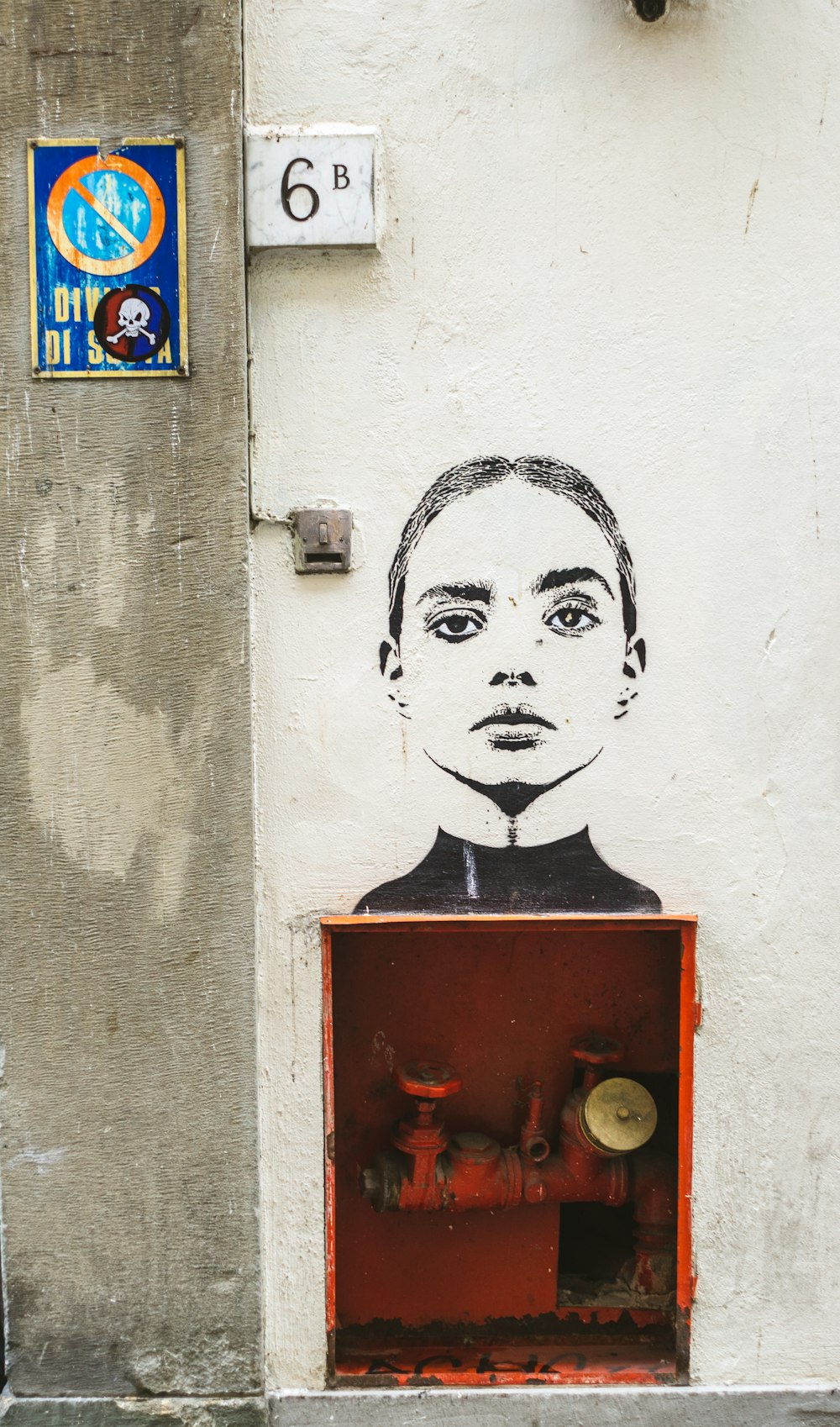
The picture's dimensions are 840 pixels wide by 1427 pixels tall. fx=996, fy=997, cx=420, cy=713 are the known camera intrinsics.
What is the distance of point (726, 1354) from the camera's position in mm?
2852

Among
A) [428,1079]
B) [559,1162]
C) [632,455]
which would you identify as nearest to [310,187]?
[632,455]

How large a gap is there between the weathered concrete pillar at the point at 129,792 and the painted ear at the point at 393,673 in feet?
1.28

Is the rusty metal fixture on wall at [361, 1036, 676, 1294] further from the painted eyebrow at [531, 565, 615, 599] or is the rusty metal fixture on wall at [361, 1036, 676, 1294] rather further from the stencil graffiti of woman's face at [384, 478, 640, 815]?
the painted eyebrow at [531, 565, 615, 599]

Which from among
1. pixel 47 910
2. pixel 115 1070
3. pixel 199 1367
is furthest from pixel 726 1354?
pixel 47 910

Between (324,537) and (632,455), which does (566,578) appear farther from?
(324,537)

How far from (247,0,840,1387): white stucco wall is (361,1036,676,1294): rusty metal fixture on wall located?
216 mm

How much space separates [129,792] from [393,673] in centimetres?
79

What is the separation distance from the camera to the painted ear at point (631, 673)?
9.12ft

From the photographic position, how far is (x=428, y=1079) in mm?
2941

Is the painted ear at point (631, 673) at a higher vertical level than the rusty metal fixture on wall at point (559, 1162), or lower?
higher

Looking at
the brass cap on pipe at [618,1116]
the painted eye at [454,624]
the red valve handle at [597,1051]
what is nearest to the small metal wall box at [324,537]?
the painted eye at [454,624]

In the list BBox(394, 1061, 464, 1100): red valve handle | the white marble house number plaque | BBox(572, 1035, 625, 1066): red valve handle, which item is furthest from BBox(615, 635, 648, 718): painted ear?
the white marble house number plaque

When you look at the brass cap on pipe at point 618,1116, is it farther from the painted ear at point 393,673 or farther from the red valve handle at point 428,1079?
the painted ear at point 393,673

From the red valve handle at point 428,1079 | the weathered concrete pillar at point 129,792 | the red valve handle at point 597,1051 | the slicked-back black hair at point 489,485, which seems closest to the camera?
the weathered concrete pillar at point 129,792
